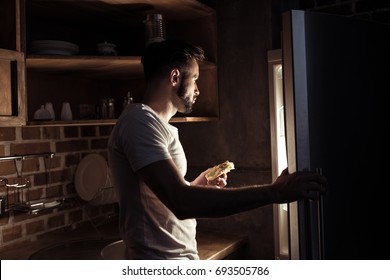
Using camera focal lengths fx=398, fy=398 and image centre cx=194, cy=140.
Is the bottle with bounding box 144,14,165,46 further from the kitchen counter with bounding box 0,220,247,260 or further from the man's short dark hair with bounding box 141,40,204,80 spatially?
the kitchen counter with bounding box 0,220,247,260

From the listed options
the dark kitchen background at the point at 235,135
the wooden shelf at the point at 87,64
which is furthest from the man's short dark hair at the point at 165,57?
the dark kitchen background at the point at 235,135

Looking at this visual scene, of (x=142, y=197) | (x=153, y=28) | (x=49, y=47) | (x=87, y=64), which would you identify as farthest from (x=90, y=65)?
(x=142, y=197)

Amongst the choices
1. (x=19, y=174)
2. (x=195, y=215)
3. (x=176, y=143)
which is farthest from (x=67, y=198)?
(x=195, y=215)

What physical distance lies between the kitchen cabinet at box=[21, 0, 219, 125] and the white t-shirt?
1.71ft

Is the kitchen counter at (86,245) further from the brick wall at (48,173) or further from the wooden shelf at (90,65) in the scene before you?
the wooden shelf at (90,65)

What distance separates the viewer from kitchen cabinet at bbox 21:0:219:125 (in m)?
1.75

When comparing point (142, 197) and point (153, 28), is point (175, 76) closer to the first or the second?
point (142, 197)

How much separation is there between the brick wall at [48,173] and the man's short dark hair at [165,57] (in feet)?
2.62

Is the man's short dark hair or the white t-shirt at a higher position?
the man's short dark hair

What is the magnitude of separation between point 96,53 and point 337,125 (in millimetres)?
1439

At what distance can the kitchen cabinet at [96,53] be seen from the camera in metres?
1.75

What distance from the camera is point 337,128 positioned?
1180mm

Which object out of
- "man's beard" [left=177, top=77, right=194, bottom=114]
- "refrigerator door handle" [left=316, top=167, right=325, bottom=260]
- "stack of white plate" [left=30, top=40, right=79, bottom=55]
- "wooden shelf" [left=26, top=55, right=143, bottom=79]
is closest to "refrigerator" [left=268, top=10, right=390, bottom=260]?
"refrigerator door handle" [left=316, top=167, right=325, bottom=260]
